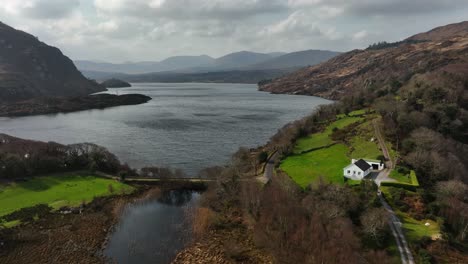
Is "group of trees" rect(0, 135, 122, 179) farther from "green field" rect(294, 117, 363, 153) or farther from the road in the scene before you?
the road

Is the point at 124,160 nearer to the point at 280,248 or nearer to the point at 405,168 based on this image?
the point at 280,248

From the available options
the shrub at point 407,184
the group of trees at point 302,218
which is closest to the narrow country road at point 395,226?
the group of trees at point 302,218

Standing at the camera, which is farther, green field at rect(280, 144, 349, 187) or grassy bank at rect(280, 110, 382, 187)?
grassy bank at rect(280, 110, 382, 187)

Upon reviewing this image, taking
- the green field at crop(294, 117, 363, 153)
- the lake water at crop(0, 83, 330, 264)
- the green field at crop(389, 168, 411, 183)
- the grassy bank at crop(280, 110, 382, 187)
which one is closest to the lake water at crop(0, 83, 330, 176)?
the lake water at crop(0, 83, 330, 264)

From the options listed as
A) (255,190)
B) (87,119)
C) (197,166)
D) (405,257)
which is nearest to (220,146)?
(197,166)

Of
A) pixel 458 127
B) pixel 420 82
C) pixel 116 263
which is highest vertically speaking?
pixel 420 82
